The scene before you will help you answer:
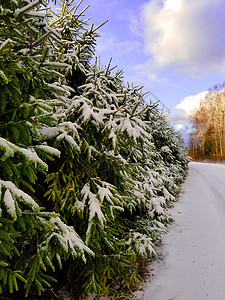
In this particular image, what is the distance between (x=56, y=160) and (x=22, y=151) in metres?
1.30

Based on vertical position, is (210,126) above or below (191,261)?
above

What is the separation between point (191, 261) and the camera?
4.79m

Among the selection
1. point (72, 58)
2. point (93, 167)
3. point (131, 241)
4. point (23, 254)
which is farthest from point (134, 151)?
point (23, 254)

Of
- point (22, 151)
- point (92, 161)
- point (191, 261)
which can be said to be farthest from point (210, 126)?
point (22, 151)

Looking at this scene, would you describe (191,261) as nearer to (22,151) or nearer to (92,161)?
(92,161)

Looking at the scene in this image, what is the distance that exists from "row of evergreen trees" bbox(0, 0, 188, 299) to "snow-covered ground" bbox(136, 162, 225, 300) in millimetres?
884

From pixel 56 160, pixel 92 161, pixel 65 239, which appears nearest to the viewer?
pixel 65 239

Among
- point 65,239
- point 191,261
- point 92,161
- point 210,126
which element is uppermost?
point 210,126

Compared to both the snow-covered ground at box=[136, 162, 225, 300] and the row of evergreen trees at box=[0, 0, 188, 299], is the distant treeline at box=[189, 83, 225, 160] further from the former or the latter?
the row of evergreen trees at box=[0, 0, 188, 299]

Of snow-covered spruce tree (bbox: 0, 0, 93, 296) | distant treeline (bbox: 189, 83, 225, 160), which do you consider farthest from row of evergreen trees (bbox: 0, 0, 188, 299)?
distant treeline (bbox: 189, 83, 225, 160)

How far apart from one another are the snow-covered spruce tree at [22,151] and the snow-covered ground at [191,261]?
267 cm

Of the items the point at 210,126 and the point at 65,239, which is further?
the point at 210,126

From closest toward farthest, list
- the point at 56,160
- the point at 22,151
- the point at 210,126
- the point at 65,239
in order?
the point at 22,151, the point at 65,239, the point at 56,160, the point at 210,126

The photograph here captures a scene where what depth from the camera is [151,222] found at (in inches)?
187
